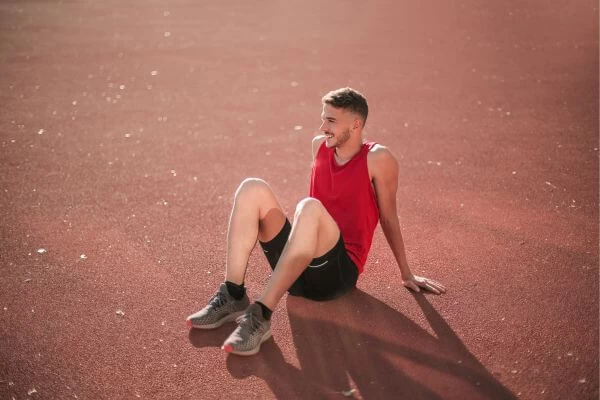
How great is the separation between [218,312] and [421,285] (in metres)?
1.39

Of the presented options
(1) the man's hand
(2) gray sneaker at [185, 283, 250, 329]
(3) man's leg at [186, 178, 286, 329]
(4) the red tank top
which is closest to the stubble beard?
(4) the red tank top

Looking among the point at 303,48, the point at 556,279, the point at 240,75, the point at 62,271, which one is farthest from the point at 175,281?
the point at 303,48

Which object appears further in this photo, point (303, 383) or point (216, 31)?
point (216, 31)

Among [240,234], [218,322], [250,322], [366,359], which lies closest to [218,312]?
[218,322]

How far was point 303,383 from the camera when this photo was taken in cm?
343

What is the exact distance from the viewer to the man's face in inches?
154

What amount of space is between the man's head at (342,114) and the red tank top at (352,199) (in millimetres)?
152

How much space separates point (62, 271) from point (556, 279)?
11.5 ft

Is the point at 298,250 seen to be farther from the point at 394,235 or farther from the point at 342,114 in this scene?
the point at 342,114

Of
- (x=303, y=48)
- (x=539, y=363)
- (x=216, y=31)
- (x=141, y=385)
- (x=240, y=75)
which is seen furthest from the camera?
(x=216, y=31)

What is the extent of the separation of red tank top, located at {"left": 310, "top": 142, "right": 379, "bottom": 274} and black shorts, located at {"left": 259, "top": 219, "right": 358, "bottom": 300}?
0.36 feet

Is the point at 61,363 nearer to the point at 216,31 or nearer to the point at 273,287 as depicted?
the point at 273,287

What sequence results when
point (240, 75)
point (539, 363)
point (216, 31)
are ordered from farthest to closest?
1. point (216, 31)
2. point (240, 75)
3. point (539, 363)

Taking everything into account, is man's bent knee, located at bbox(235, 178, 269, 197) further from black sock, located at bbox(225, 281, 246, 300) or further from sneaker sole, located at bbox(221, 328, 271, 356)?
sneaker sole, located at bbox(221, 328, 271, 356)
